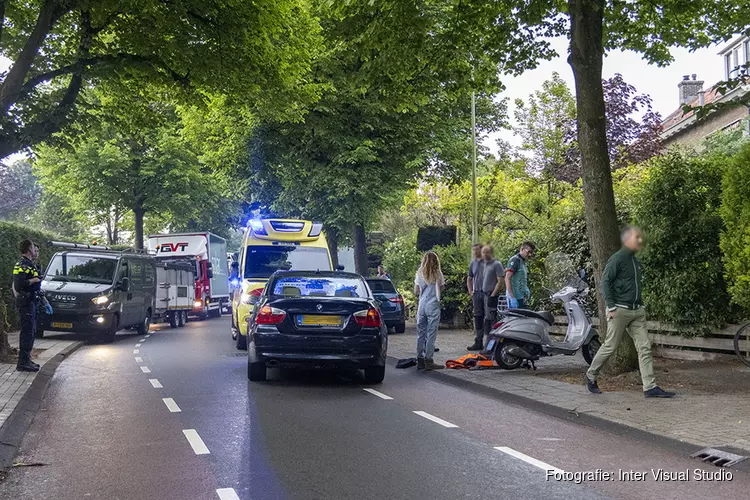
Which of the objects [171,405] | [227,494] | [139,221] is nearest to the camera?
[227,494]

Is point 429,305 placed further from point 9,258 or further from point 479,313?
point 9,258

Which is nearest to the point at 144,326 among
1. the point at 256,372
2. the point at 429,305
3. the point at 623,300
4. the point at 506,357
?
the point at 256,372

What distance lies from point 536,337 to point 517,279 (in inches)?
76.8

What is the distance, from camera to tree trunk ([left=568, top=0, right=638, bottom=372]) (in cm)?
1002

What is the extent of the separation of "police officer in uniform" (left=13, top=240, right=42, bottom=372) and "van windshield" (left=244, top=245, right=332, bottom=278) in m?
5.34

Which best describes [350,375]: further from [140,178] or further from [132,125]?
[140,178]

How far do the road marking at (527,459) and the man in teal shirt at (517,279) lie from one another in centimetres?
643

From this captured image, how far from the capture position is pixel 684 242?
11414 millimetres

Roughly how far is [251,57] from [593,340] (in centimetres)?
895

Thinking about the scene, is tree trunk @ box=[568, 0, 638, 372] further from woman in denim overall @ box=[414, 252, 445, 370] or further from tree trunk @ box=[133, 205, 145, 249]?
tree trunk @ box=[133, 205, 145, 249]

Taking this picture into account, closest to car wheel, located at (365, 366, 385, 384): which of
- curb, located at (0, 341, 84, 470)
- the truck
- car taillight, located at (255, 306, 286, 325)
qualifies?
car taillight, located at (255, 306, 286, 325)

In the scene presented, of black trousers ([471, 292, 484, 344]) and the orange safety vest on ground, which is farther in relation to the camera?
black trousers ([471, 292, 484, 344])

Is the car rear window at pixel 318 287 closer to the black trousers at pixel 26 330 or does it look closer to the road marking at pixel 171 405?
the road marking at pixel 171 405

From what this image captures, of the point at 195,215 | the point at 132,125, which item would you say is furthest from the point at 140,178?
the point at 132,125
